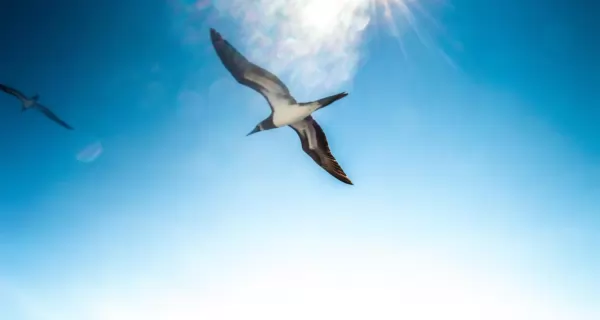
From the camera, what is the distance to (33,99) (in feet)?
54.2

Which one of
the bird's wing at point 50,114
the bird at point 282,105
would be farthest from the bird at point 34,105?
the bird at point 282,105

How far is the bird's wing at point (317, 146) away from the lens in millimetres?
10984

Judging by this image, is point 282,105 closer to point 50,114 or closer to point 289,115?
point 289,115

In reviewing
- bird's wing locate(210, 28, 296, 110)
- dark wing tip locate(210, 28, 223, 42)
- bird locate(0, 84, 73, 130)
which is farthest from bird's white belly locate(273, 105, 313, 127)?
bird locate(0, 84, 73, 130)

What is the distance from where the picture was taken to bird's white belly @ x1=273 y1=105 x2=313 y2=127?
989cm

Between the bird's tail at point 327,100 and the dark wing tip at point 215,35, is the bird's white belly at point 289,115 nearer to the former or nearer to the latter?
the bird's tail at point 327,100

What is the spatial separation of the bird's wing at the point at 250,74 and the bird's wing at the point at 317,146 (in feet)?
4.34

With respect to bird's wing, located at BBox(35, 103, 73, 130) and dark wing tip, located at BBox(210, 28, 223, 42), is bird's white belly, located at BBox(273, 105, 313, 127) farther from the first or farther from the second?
bird's wing, located at BBox(35, 103, 73, 130)

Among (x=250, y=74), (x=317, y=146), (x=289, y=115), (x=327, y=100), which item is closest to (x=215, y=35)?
(x=250, y=74)

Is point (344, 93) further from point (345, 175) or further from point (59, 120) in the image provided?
point (59, 120)

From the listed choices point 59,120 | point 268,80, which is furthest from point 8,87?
point 268,80

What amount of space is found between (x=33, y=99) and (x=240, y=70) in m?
12.5

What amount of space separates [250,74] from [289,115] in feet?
5.17

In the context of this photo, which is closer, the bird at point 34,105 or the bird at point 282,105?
the bird at point 282,105
